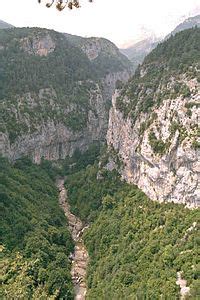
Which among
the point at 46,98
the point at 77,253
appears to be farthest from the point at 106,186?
the point at 46,98

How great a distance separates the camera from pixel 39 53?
165 meters

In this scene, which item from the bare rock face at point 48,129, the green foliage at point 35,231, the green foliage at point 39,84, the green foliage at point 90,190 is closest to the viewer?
the green foliage at point 35,231

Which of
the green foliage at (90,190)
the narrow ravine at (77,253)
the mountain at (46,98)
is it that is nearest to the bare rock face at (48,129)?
the mountain at (46,98)

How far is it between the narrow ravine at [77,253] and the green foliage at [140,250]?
196 cm

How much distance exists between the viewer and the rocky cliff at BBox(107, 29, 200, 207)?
3155 inches

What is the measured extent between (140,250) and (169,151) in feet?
61.6

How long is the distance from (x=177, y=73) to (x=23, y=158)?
172 feet

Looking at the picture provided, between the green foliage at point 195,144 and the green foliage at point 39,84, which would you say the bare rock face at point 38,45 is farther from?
the green foliage at point 195,144

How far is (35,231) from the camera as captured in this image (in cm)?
9044

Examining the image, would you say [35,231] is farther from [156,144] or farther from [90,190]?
[156,144]

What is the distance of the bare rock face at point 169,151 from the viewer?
78.7 meters

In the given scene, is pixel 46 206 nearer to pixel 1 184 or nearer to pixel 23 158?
pixel 1 184

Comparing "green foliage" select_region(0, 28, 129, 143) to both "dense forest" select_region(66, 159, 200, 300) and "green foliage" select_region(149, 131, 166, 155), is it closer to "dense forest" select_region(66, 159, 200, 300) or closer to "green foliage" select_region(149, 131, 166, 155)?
"dense forest" select_region(66, 159, 200, 300)

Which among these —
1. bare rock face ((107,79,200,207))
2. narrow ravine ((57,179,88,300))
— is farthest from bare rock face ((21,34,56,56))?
bare rock face ((107,79,200,207))
